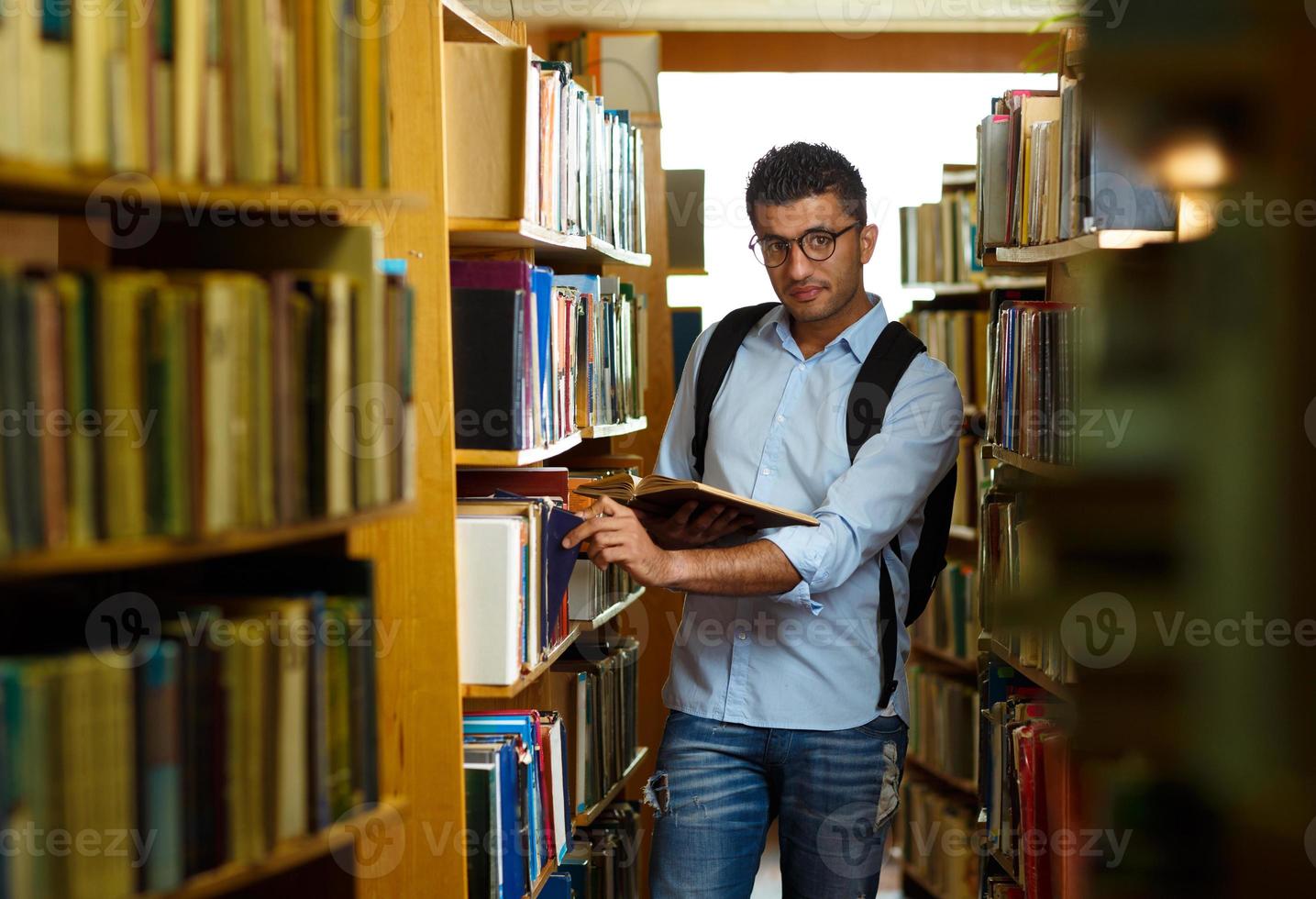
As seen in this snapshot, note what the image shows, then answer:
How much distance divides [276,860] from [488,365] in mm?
923

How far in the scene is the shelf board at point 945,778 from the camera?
418 centimetres

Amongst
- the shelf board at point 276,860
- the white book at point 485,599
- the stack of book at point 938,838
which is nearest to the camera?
the shelf board at point 276,860

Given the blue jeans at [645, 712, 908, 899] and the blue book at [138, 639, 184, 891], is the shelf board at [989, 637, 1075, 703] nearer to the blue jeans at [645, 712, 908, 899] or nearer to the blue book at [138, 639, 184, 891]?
the blue jeans at [645, 712, 908, 899]

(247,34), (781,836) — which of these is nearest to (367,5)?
(247,34)

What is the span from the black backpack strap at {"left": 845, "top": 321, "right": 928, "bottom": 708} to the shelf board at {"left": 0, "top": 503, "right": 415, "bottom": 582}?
42.9 inches

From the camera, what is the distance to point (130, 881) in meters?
1.14

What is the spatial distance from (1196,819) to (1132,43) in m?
0.74

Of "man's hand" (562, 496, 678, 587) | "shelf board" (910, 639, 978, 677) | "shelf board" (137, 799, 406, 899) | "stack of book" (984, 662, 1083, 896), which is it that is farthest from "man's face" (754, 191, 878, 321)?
"shelf board" (910, 639, 978, 677)

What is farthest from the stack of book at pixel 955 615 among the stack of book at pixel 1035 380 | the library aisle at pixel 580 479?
the stack of book at pixel 1035 380

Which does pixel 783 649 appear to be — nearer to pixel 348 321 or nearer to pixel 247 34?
pixel 348 321

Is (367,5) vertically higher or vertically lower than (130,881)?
higher

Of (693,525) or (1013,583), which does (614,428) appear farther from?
(1013,583)

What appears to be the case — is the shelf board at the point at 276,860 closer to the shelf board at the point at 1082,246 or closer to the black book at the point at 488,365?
the black book at the point at 488,365

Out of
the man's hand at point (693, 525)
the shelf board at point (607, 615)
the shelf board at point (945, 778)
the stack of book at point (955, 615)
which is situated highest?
the man's hand at point (693, 525)
